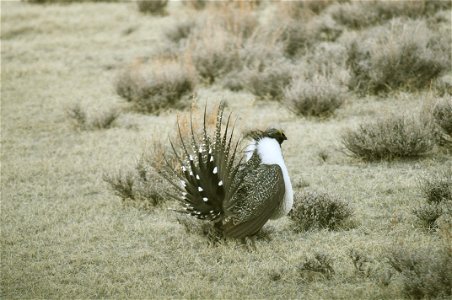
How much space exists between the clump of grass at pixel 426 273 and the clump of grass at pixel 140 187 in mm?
2915

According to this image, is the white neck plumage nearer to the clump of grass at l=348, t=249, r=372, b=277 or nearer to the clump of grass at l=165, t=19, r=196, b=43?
the clump of grass at l=348, t=249, r=372, b=277

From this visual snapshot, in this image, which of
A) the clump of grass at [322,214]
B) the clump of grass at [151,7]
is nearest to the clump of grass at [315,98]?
the clump of grass at [322,214]

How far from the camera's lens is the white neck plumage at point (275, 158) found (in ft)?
18.0

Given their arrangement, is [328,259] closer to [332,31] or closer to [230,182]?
[230,182]

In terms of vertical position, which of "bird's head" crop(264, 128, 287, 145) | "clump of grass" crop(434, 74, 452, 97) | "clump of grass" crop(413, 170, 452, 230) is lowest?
"clump of grass" crop(434, 74, 452, 97)

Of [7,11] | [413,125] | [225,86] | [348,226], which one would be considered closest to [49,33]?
[7,11]

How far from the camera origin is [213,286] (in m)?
5.09

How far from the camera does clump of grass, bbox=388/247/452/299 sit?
14.7ft

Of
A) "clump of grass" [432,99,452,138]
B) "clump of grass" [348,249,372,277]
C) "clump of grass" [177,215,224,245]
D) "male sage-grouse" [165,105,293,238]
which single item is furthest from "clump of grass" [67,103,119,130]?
"clump of grass" [348,249,372,277]

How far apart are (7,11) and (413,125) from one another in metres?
14.8

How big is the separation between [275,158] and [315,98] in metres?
4.23

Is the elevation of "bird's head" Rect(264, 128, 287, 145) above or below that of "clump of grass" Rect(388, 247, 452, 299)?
above

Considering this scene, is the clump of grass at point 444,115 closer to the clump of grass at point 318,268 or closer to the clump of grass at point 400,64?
the clump of grass at point 400,64

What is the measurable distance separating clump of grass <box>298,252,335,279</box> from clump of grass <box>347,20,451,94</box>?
226 inches
